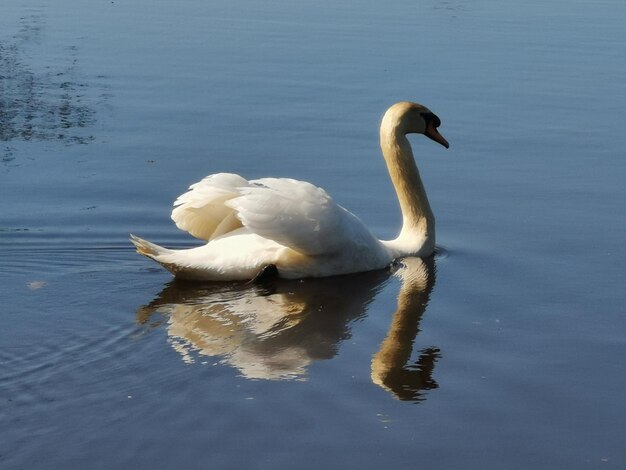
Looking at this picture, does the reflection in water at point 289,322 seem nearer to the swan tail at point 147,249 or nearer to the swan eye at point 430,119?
the swan tail at point 147,249

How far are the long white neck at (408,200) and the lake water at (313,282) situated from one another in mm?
208

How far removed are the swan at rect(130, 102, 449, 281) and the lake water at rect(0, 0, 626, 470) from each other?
5.8 inches

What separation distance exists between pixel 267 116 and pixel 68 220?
401cm

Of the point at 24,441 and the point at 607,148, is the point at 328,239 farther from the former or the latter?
the point at 607,148

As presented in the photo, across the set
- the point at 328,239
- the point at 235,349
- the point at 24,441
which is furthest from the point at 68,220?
the point at 24,441

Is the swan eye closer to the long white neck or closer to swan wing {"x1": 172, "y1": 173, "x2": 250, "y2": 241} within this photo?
the long white neck

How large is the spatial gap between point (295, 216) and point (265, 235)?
0.78 feet

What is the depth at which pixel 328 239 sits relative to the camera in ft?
28.1

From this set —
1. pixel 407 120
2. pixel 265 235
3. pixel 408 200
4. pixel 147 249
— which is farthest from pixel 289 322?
pixel 407 120

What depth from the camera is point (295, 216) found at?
8.31 m

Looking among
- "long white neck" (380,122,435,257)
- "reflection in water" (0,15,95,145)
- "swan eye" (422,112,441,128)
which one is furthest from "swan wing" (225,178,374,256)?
"reflection in water" (0,15,95,145)

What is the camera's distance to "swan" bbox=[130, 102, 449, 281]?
327 inches

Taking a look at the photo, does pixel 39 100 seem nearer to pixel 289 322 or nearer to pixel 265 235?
pixel 265 235

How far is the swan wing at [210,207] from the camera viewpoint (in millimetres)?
8633
